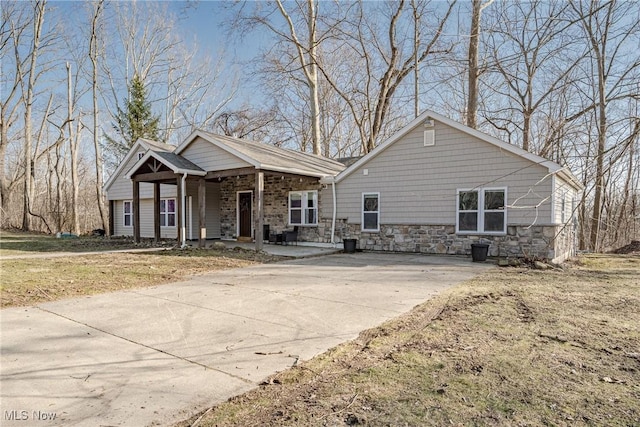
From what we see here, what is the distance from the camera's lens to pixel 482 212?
1191 centimetres

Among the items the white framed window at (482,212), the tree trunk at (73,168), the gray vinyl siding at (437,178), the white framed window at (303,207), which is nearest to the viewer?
the gray vinyl siding at (437,178)

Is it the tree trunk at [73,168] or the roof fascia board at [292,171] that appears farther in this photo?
the tree trunk at [73,168]

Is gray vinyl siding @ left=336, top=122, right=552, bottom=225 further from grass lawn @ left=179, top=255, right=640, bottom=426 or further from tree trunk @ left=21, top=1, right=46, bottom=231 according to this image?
tree trunk @ left=21, top=1, right=46, bottom=231

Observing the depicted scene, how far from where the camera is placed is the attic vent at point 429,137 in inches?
498

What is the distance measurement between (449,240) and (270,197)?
7996mm

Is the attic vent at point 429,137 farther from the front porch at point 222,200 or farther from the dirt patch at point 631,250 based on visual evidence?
the dirt patch at point 631,250

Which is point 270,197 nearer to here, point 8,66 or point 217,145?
point 217,145

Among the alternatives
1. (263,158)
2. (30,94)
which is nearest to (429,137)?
(263,158)

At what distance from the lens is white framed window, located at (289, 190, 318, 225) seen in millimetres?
15672

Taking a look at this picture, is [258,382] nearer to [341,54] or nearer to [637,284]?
[637,284]

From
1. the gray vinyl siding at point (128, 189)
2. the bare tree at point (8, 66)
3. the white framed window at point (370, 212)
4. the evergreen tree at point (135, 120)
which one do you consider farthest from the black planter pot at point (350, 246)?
the bare tree at point (8, 66)

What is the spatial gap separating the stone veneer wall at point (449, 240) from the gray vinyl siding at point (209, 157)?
420 cm

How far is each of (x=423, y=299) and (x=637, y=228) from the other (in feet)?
57.6

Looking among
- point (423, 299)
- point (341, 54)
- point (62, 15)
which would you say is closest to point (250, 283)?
point (423, 299)
